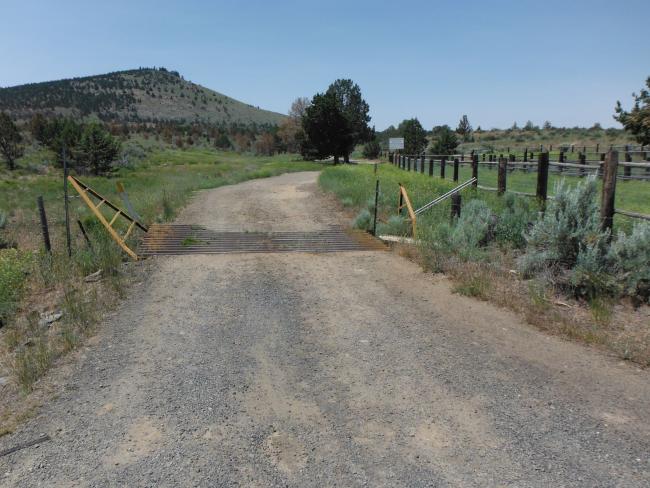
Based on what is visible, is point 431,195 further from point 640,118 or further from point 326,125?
point 326,125

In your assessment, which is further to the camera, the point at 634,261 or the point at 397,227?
the point at 397,227

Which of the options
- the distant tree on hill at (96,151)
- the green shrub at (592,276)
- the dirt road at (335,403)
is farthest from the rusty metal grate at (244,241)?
the distant tree on hill at (96,151)

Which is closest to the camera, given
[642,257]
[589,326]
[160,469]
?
[160,469]

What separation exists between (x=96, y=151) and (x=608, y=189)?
123 feet

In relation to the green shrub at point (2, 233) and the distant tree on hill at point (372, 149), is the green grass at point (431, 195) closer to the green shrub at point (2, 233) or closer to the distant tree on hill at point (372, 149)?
the green shrub at point (2, 233)

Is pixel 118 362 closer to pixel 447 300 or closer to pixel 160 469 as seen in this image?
pixel 160 469

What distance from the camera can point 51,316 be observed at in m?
7.00

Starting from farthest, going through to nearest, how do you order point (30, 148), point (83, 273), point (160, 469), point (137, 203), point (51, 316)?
point (30, 148) < point (137, 203) < point (83, 273) < point (51, 316) < point (160, 469)

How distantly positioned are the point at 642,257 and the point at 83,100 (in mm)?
109137

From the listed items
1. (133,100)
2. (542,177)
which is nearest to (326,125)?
(542,177)

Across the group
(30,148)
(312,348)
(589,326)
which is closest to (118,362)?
(312,348)

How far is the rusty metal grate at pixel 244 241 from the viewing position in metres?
10.5

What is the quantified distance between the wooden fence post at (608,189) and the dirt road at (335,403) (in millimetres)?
2372

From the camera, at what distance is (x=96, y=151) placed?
38.3m
